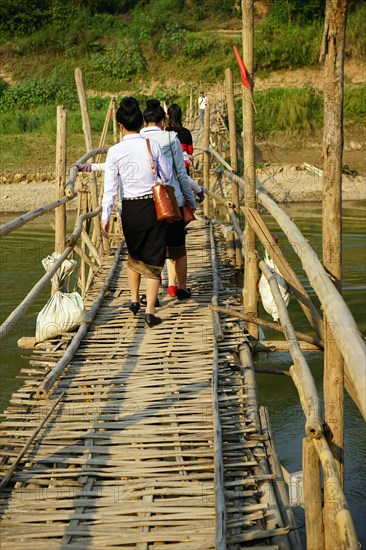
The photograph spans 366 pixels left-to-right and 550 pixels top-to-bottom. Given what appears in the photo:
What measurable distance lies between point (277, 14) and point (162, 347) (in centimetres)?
2359

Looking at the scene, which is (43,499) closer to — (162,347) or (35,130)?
(162,347)

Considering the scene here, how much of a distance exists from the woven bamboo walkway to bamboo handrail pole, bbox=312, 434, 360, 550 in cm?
36

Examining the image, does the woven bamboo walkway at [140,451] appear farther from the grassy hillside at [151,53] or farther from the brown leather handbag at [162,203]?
the grassy hillside at [151,53]

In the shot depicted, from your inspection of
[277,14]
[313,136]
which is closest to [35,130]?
[313,136]

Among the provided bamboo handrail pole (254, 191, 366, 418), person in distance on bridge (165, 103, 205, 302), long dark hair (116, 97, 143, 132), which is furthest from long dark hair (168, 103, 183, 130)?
bamboo handrail pole (254, 191, 366, 418)

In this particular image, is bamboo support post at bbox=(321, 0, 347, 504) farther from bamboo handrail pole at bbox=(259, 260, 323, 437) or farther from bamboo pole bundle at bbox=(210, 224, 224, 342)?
bamboo pole bundle at bbox=(210, 224, 224, 342)

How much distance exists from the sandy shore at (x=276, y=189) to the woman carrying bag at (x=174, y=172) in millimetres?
12466

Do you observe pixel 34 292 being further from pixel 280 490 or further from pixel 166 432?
pixel 280 490

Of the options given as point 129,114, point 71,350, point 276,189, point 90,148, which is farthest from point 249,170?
A: point 276,189

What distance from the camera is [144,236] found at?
518cm

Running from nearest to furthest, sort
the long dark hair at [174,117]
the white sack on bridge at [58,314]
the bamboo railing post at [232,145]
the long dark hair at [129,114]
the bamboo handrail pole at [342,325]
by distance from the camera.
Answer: the bamboo handrail pole at [342,325] < the long dark hair at [129,114] < the white sack on bridge at [58,314] < the long dark hair at [174,117] < the bamboo railing post at [232,145]

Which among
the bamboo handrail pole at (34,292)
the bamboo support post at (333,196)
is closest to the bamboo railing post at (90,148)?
the bamboo handrail pole at (34,292)

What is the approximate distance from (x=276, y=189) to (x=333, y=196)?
52.2ft

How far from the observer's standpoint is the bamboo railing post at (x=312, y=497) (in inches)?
112
